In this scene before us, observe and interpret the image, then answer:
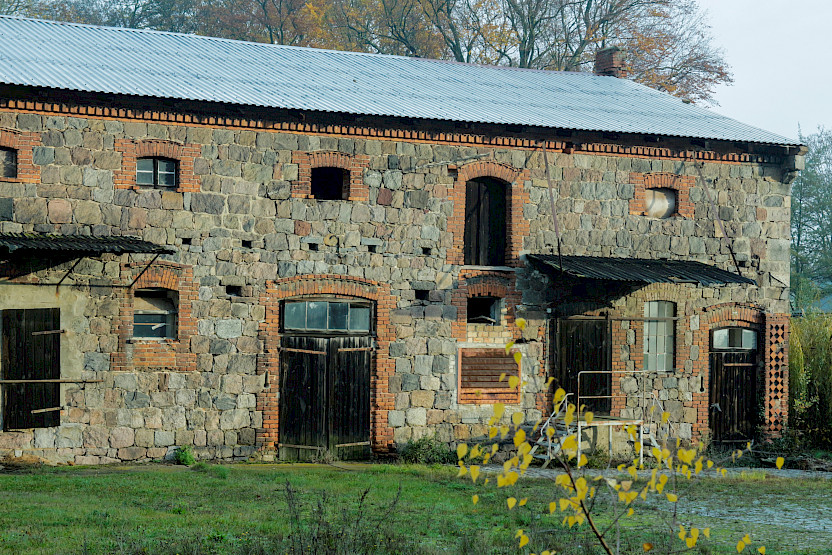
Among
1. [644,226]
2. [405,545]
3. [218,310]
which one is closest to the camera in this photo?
[405,545]

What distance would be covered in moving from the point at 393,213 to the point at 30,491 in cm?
725

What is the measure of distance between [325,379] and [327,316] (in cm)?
102

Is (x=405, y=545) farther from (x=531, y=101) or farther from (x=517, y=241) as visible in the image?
(x=531, y=101)

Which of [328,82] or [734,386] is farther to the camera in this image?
[734,386]

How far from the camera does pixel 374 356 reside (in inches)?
636

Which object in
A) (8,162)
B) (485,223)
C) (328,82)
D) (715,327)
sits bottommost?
(715,327)

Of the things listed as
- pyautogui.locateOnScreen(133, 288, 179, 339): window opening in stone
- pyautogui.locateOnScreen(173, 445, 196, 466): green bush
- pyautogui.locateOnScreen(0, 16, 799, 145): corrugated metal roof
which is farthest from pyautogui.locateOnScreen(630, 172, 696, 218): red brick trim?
pyautogui.locateOnScreen(173, 445, 196, 466): green bush

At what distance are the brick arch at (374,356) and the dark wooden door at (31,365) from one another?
120 inches

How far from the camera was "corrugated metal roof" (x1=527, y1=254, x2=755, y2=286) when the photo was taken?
15.8 metres

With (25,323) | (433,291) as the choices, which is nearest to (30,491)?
(25,323)

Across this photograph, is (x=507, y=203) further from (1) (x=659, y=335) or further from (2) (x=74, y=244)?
(2) (x=74, y=244)

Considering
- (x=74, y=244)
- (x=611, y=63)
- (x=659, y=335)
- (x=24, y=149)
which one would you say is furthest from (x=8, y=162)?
(x=611, y=63)

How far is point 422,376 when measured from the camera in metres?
16.3

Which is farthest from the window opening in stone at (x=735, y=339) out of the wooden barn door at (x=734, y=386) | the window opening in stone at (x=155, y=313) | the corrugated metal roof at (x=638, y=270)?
Answer: the window opening in stone at (x=155, y=313)
